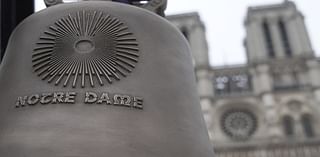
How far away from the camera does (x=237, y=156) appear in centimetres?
2975

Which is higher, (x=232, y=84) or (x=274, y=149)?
(x=232, y=84)

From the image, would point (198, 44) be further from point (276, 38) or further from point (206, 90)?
point (276, 38)

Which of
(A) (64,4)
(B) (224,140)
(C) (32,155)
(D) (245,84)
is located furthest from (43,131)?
(D) (245,84)

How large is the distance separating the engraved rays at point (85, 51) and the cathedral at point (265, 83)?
2810 centimetres

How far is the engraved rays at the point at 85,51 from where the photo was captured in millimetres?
2986

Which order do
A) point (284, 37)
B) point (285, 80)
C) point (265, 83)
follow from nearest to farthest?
point (265, 83), point (285, 80), point (284, 37)

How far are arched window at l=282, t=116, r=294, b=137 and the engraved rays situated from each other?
108 feet

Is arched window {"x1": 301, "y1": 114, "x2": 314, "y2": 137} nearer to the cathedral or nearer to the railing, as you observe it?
the cathedral

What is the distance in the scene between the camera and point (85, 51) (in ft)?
10.1

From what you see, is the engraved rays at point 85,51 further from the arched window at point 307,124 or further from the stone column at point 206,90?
the arched window at point 307,124

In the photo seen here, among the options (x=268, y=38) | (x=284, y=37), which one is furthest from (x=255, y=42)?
(x=284, y=37)

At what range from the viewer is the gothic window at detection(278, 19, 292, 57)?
1499 inches

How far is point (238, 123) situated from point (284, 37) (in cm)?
937

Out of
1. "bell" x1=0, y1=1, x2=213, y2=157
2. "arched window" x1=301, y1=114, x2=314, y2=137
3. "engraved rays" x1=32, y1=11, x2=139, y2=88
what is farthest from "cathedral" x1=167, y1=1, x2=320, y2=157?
"engraved rays" x1=32, y1=11, x2=139, y2=88
